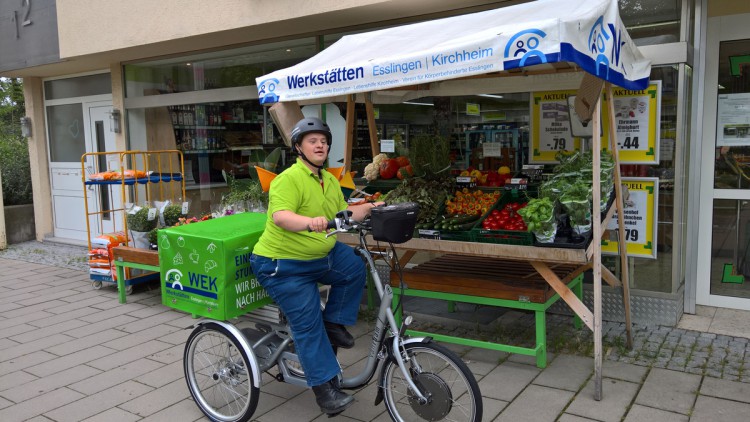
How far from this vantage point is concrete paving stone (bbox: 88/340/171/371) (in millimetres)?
4863

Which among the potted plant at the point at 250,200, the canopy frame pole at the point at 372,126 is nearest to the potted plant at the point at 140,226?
the potted plant at the point at 250,200

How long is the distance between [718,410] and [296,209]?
278cm

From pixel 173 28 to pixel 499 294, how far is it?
5.23 m

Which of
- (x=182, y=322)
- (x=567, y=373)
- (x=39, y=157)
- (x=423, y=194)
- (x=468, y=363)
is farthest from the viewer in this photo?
(x=39, y=157)

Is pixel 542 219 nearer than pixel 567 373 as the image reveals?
Yes

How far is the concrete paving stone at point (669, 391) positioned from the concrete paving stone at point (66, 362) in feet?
13.7

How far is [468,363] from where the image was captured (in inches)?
178

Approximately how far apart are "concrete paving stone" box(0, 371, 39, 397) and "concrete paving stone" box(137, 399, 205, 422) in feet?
3.75

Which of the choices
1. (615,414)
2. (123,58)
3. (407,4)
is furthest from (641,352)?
(123,58)

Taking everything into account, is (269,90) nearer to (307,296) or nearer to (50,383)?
(307,296)

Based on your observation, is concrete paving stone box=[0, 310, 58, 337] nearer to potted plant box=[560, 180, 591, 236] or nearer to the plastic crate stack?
the plastic crate stack

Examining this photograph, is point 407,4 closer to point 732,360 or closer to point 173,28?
point 173,28

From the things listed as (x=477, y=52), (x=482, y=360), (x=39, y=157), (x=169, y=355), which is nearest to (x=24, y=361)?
(x=169, y=355)

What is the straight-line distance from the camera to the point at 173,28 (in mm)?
7328
